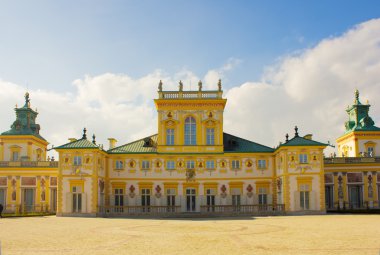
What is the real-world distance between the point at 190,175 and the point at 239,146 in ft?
21.4

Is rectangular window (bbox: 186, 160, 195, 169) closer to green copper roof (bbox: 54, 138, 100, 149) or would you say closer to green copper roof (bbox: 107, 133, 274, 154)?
green copper roof (bbox: 107, 133, 274, 154)

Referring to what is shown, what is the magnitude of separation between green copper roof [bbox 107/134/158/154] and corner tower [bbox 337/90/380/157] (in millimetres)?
26282

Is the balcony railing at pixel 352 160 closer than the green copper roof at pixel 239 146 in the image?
No

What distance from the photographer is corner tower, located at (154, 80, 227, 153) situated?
49.1 m

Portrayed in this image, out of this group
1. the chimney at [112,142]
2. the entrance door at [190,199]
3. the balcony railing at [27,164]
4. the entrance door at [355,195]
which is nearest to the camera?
the entrance door at [190,199]

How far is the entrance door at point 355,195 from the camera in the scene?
51.5 metres

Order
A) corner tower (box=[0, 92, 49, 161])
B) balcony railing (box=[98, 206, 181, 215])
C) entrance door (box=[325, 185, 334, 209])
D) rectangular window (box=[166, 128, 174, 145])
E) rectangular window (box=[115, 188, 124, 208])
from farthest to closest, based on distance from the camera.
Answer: corner tower (box=[0, 92, 49, 161]) < entrance door (box=[325, 185, 334, 209]) < rectangular window (box=[166, 128, 174, 145]) < rectangular window (box=[115, 188, 124, 208]) < balcony railing (box=[98, 206, 181, 215])

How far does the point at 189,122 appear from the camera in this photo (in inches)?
1960

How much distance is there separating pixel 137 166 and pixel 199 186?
7106 mm

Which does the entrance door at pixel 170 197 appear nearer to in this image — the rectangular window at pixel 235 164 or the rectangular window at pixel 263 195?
the rectangular window at pixel 235 164

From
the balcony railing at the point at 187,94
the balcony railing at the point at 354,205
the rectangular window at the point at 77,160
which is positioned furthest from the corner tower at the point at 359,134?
the rectangular window at the point at 77,160

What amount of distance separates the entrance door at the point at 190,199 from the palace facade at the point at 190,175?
11 centimetres

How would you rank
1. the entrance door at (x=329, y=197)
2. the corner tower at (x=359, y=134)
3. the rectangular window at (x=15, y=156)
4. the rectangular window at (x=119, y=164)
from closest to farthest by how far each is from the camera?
1. the rectangular window at (x=119, y=164)
2. the entrance door at (x=329, y=197)
3. the rectangular window at (x=15, y=156)
4. the corner tower at (x=359, y=134)

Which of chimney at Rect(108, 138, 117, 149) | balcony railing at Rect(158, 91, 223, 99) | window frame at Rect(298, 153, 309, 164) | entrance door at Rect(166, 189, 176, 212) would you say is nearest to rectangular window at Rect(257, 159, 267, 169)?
window frame at Rect(298, 153, 309, 164)
